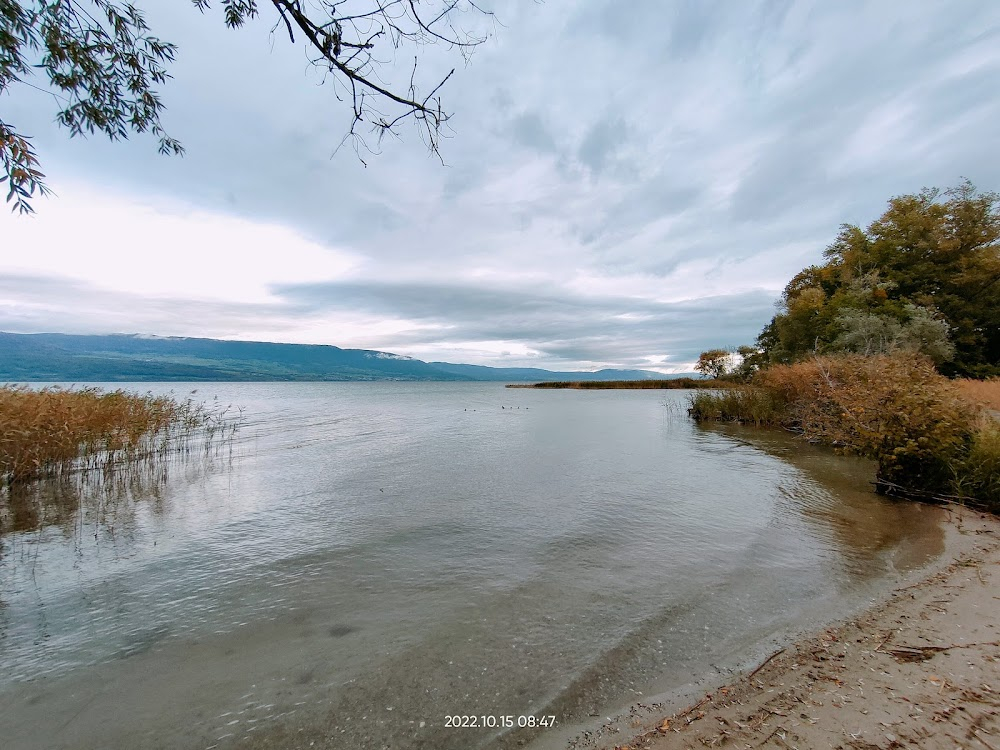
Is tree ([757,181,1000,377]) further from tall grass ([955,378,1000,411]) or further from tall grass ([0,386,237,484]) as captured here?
tall grass ([0,386,237,484])

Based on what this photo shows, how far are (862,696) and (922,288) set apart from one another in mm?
39526

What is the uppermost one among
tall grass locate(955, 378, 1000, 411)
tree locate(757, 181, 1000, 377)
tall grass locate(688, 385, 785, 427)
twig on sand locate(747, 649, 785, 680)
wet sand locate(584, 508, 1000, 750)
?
tree locate(757, 181, 1000, 377)

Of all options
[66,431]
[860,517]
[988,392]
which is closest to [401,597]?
[860,517]

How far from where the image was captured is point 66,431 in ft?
35.9

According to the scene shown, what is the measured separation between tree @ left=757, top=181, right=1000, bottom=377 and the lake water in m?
20.3

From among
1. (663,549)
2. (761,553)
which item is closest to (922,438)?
(761,553)

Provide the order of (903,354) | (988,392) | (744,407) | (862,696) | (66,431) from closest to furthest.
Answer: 1. (862,696)
2. (66,431)
3. (903,354)
4. (988,392)
5. (744,407)

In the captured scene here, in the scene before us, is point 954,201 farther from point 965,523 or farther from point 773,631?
point 773,631

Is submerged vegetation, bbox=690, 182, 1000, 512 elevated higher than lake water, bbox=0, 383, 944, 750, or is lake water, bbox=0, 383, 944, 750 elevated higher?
submerged vegetation, bbox=690, 182, 1000, 512

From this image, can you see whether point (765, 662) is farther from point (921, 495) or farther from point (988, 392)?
point (988, 392)

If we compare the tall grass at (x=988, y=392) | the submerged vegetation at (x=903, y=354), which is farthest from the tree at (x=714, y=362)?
the tall grass at (x=988, y=392)

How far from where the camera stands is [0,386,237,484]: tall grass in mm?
9930

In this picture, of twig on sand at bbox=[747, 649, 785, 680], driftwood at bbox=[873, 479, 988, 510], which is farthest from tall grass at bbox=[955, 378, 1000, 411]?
twig on sand at bbox=[747, 649, 785, 680]

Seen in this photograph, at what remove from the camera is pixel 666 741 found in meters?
2.72
